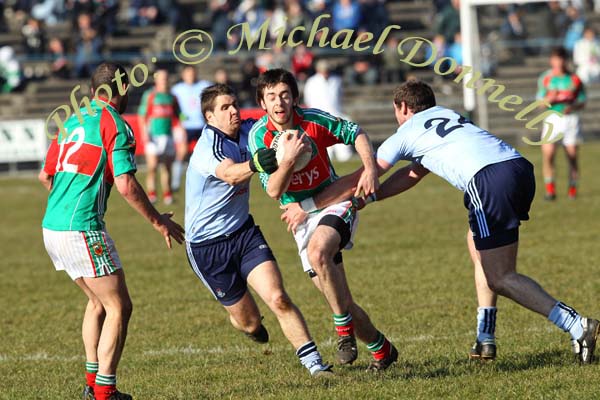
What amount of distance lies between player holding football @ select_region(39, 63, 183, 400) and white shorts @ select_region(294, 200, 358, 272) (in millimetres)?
1044

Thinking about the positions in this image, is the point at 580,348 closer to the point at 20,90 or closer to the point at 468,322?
the point at 468,322

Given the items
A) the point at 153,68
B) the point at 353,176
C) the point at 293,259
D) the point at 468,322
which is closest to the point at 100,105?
the point at 353,176

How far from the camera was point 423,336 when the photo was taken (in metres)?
9.24

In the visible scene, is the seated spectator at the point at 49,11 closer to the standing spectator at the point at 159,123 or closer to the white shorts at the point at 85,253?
the standing spectator at the point at 159,123

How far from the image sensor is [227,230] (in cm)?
810

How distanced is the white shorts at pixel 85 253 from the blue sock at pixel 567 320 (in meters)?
2.76

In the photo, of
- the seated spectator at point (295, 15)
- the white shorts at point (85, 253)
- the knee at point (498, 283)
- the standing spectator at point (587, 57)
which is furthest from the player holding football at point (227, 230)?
the standing spectator at point (587, 57)

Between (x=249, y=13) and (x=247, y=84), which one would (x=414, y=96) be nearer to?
(x=247, y=84)

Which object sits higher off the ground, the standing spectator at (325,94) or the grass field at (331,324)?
the standing spectator at (325,94)

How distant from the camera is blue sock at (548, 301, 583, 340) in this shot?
293 inches

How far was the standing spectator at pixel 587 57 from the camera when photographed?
31422mm

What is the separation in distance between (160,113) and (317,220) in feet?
43.3

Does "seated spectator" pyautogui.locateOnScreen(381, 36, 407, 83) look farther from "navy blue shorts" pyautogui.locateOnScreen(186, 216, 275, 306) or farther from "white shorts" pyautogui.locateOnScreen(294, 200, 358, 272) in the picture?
"white shorts" pyautogui.locateOnScreen(294, 200, 358, 272)

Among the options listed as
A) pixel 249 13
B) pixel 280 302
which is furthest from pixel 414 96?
pixel 249 13
